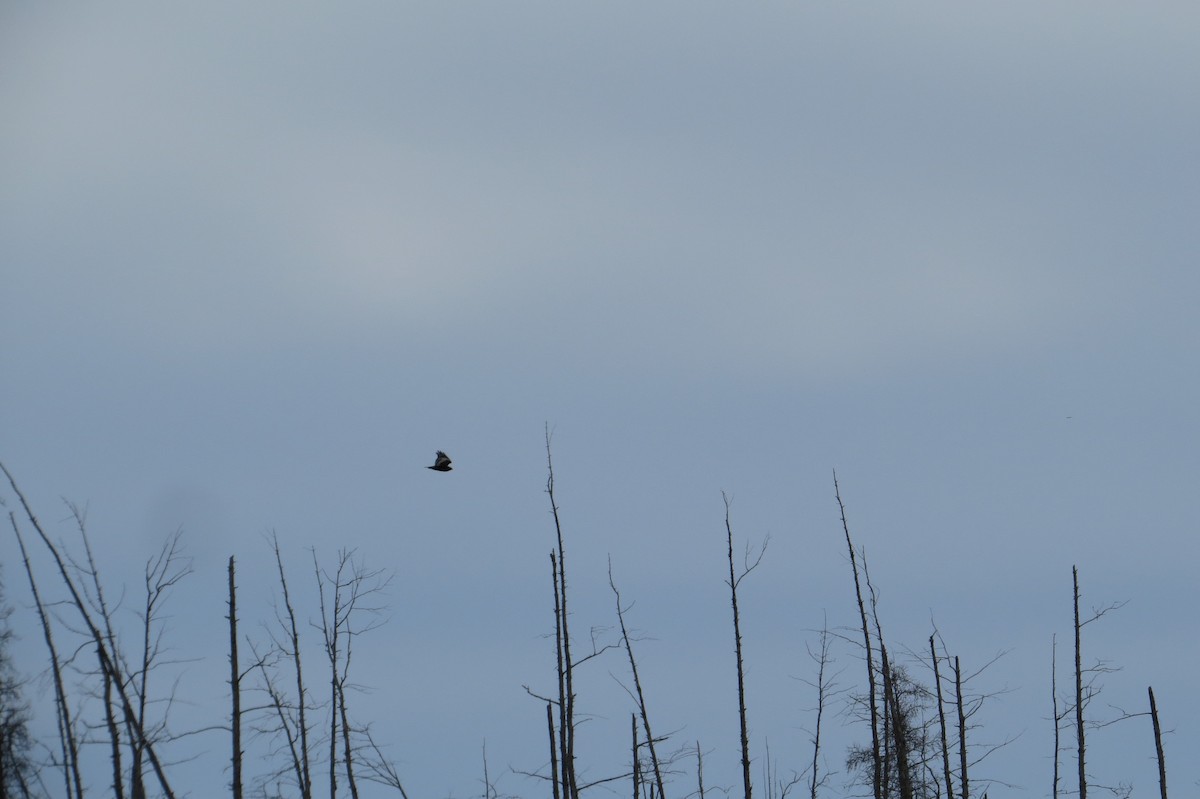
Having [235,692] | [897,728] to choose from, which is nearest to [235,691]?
[235,692]

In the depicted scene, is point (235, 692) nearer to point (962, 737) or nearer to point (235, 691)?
point (235, 691)

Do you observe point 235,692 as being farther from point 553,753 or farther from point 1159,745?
point 1159,745

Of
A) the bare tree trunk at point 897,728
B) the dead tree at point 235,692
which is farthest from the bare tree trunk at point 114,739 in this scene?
the bare tree trunk at point 897,728

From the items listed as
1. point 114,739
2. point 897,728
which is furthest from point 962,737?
point 114,739

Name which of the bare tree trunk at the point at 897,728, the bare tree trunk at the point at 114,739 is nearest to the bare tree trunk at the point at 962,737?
the bare tree trunk at the point at 897,728

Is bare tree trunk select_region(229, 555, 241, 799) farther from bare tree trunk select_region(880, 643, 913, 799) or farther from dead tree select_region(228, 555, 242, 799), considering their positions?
bare tree trunk select_region(880, 643, 913, 799)

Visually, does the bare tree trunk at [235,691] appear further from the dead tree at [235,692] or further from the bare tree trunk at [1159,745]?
the bare tree trunk at [1159,745]

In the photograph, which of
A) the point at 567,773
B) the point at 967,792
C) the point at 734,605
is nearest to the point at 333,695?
the point at 567,773

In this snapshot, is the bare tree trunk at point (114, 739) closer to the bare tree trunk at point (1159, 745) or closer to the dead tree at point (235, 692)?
the dead tree at point (235, 692)

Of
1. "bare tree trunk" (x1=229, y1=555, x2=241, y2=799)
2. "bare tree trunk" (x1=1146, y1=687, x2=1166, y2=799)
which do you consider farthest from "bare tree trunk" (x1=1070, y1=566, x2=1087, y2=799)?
"bare tree trunk" (x1=229, y1=555, x2=241, y2=799)

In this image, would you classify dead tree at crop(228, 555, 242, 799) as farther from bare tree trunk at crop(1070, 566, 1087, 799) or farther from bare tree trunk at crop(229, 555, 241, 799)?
bare tree trunk at crop(1070, 566, 1087, 799)

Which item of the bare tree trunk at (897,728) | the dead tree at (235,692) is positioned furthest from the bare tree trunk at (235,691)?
the bare tree trunk at (897,728)

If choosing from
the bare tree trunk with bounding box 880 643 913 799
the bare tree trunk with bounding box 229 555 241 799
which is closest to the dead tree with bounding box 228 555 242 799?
the bare tree trunk with bounding box 229 555 241 799

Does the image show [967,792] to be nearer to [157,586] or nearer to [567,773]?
[567,773]
